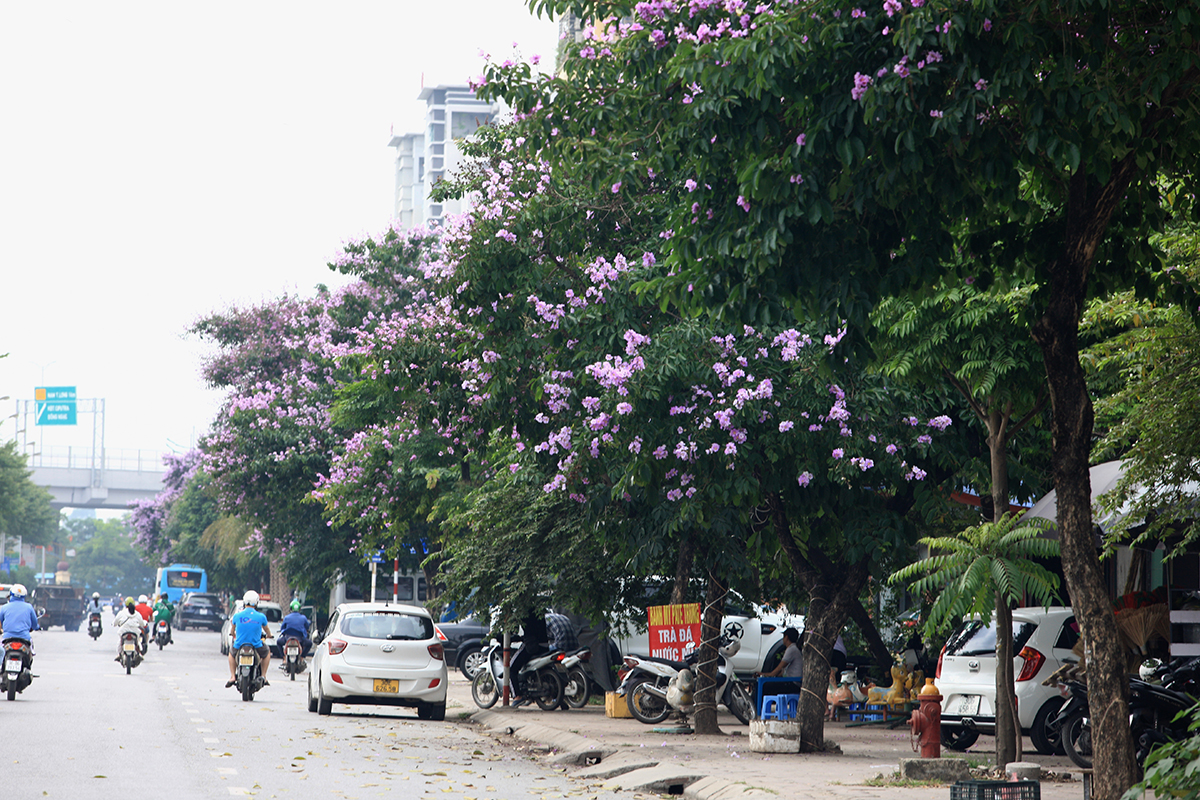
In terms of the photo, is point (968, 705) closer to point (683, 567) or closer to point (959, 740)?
point (959, 740)

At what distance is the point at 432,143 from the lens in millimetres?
129500

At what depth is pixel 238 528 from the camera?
5250 centimetres

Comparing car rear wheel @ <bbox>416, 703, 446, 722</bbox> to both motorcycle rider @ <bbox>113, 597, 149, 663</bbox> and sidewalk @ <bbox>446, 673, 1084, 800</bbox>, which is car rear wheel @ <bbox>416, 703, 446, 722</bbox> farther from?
motorcycle rider @ <bbox>113, 597, 149, 663</bbox>

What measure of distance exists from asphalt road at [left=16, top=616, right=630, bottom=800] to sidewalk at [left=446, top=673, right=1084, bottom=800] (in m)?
0.58

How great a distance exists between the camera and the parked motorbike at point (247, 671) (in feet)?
74.8

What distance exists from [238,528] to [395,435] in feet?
83.8

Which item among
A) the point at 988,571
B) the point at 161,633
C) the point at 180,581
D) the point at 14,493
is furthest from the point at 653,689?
the point at 180,581

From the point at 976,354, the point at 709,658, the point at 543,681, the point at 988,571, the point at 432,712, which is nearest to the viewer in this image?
the point at 988,571

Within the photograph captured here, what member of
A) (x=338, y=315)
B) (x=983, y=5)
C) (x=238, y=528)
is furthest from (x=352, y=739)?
(x=238, y=528)

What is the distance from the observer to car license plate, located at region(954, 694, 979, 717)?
15844mm

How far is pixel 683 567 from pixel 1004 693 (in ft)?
21.3

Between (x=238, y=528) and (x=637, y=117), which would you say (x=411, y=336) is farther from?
(x=238, y=528)

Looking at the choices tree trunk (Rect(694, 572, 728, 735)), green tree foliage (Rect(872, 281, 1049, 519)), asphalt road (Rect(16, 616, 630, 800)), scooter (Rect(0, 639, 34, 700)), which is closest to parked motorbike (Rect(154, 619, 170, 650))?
asphalt road (Rect(16, 616, 630, 800))

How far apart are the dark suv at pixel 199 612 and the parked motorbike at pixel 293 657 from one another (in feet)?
133
